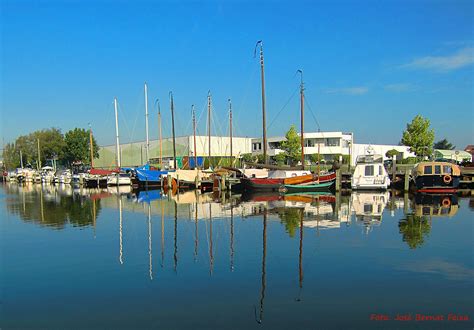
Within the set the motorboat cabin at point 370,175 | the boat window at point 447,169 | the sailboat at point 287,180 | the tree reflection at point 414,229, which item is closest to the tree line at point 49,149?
the sailboat at point 287,180

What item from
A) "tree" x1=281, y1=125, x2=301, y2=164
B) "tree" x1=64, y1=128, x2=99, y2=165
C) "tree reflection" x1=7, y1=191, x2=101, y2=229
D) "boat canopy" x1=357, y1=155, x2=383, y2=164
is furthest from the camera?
"tree" x1=64, y1=128, x2=99, y2=165

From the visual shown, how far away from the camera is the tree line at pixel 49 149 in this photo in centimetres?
10819

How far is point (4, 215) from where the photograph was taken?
29297mm

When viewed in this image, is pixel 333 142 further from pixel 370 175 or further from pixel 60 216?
pixel 60 216

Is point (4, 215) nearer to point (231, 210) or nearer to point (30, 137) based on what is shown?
point (231, 210)

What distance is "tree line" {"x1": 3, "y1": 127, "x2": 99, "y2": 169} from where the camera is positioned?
355 feet

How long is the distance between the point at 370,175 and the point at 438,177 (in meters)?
6.67

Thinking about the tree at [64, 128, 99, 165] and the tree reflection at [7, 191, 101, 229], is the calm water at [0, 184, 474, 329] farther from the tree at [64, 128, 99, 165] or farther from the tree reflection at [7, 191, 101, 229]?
the tree at [64, 128, 99, 165]

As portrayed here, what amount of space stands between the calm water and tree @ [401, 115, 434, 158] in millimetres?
51589

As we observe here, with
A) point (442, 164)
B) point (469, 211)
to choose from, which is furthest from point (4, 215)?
point (442, 164)

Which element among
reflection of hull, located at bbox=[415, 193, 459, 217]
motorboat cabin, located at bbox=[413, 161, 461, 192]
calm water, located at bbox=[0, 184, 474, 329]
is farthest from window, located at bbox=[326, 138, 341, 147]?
calm water, located at bbox=[0, 184, 474, 329]

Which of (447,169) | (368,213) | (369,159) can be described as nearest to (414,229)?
(368,213)

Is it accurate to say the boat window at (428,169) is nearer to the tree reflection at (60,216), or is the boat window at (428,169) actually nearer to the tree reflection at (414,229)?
the tree reflection at (414,229)

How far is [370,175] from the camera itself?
151 ft
